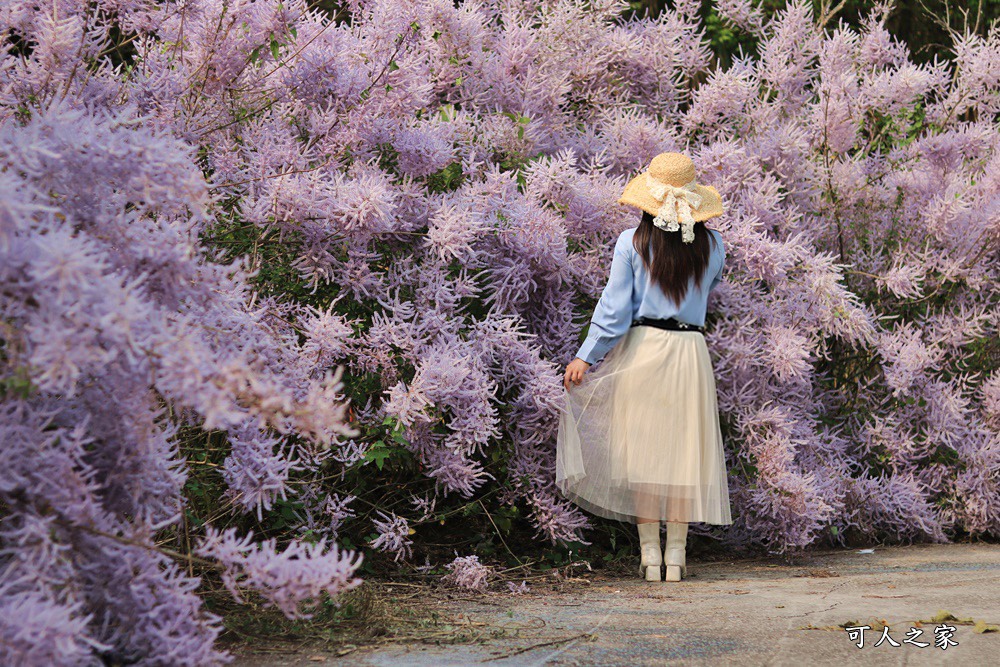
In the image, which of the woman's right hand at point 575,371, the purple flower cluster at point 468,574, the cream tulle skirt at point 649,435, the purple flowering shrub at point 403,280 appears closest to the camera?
the purple flowering shrub at point 403,280

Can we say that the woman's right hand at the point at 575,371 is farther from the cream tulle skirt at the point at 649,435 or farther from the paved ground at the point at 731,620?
the paved ground at the point at 731,620

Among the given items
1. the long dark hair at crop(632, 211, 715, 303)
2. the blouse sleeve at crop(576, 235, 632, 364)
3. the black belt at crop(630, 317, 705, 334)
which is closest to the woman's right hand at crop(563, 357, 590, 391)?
the blouse sleeve at crop(576, 235, 632, 364)

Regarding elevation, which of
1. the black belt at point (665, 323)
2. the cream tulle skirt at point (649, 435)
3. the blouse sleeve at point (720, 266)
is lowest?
the cream tulle skirt at point (649, 435)

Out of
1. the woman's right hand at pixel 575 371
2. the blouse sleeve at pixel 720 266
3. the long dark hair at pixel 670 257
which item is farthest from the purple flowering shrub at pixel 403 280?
the long dark hair at pixel 670 257

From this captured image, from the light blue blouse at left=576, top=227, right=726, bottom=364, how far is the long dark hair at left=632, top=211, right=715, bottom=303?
1.0 inches

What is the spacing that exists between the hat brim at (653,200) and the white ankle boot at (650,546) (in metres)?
1.36

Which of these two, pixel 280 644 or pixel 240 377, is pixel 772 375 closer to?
pixel 280 644

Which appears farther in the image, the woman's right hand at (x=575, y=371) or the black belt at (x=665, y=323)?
the black belt at (x=665, y=323)

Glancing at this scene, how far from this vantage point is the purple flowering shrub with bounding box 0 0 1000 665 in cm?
267

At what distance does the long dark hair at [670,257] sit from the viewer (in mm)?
5059

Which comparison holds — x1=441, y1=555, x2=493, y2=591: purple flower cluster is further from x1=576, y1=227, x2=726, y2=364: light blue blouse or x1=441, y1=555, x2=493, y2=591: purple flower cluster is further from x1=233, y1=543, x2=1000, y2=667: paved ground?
x1=576, y1=227, x2=726, y2=364: light blue blouse

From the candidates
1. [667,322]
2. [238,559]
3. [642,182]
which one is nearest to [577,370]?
[667,322]

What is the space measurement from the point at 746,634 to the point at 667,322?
1.78 m

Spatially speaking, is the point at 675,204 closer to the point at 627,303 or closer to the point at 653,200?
the point at 653,200
